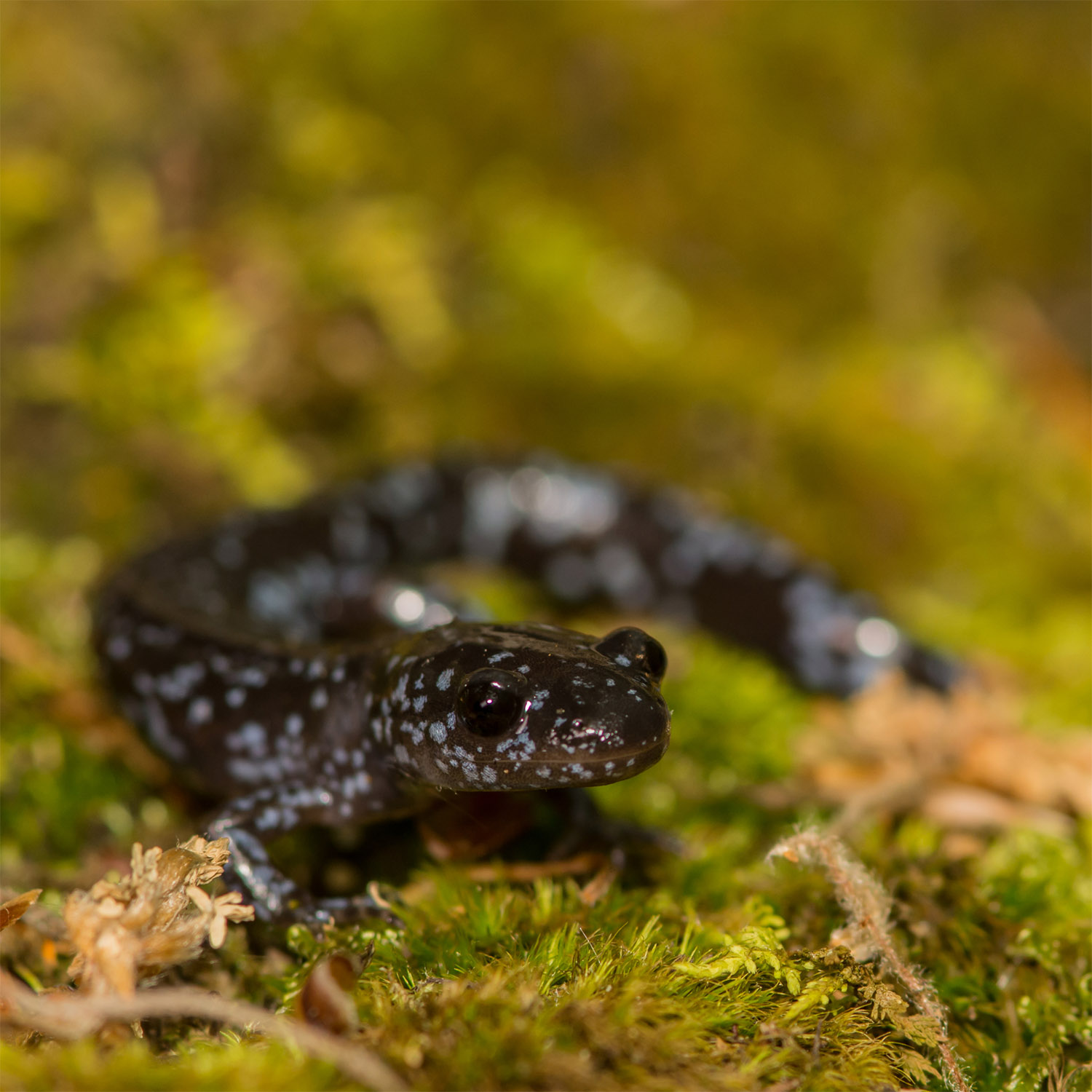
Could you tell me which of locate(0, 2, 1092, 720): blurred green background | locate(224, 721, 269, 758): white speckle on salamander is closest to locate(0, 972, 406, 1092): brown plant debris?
locate(224, 721, 269, 758): white speckle on salamander

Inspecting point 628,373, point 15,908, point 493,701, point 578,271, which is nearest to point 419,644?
point 493,701

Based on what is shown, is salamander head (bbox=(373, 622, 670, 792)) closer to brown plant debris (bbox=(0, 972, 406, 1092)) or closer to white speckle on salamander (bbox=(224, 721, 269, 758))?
white speckle on salamander (bbox=(224, 721, 269, 758))

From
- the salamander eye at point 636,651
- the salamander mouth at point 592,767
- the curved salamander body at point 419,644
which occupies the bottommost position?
the curved salamander body at point 419,644

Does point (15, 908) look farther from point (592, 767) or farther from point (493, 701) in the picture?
point (592, 767)

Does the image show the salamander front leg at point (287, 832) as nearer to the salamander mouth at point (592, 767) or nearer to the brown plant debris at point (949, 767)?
the salamander mouth at point (592, 767)

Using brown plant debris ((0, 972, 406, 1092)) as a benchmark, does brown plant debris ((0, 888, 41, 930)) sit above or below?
below

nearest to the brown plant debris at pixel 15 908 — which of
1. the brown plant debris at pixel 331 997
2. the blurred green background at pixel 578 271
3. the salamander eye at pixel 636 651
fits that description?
the brown plant debris at pixel 331 997
